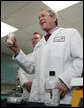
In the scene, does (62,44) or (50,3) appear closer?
(62,44)

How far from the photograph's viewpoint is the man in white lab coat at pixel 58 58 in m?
1.26

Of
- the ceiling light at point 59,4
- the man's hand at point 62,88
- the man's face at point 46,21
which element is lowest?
the man's hand at point 62,88

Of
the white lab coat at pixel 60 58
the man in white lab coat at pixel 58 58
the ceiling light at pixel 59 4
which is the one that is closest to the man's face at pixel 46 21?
the man in white lab coat at pixel 58 58

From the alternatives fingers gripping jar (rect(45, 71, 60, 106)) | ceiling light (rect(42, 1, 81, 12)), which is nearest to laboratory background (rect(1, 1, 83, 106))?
ceiling light (rect(42, 1, 81, 12))

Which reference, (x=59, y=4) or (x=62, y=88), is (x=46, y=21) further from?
(x=59, y=4)

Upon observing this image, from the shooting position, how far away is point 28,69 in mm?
1696

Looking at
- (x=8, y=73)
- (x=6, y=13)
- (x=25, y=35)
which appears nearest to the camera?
(x=6, y=13)

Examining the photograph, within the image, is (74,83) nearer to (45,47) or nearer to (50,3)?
(45,47)

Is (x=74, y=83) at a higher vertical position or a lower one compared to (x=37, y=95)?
higher

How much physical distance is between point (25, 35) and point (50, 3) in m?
2.11

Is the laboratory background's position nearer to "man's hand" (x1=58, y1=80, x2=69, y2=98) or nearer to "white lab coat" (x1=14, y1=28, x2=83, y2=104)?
"white lab coat" (x1=14, y1=28, x2=83, y2=104)

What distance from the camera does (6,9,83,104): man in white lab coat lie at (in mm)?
1262

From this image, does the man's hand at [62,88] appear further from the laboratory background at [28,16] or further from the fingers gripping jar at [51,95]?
the laboratory background at [28,16]

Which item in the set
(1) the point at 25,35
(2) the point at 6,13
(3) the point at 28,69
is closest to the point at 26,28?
(1) the point at 25,35
